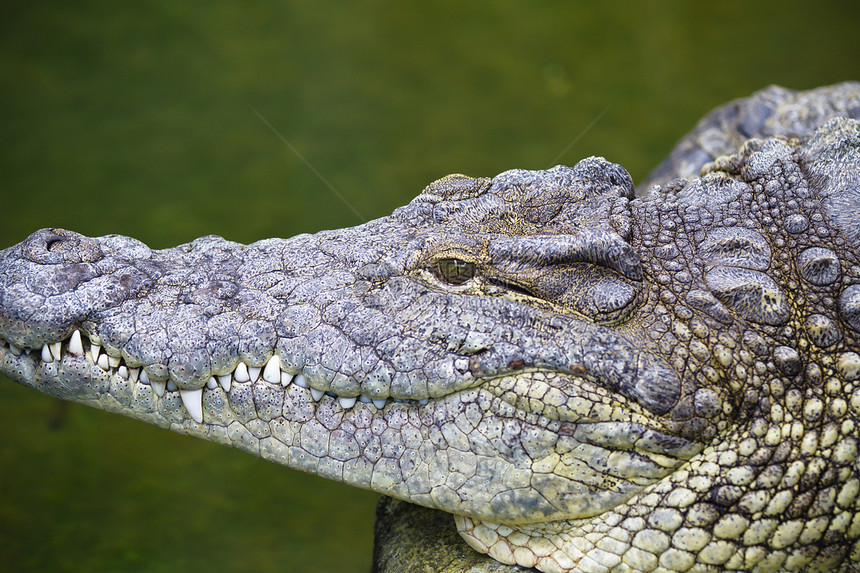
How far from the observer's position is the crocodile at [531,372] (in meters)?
2.11

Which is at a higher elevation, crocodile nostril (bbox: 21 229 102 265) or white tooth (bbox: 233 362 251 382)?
crocodile nostril (bbox: 21 229 102 265)

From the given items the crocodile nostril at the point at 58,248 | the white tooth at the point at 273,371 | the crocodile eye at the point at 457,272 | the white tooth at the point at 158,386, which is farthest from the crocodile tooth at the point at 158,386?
the crocodile eye at the point at 457,272

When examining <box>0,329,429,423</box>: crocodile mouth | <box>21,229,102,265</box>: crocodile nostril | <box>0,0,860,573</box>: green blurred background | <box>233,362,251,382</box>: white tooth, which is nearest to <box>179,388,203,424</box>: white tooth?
<box>0,329,429,423</box>: crocodile mouth

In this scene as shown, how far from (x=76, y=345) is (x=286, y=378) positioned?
595 millimetres

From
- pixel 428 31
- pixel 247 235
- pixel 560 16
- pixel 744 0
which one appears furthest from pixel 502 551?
pixel 744 0

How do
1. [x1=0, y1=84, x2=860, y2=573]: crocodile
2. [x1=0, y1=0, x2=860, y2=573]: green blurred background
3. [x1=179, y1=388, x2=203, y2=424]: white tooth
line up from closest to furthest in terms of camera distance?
1. [x1=0, y1=84, x2=860, y2=573]: crocodile
2. [x1=179, y1=388, x2=203, y2=424]: white tooth
3. [x1=0, y1=0, x2=860, y2=573]: green blurred background

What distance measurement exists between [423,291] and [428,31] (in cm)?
491

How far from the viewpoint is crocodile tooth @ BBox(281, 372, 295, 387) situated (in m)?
2.19

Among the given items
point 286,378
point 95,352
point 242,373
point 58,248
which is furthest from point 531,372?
point 58,248

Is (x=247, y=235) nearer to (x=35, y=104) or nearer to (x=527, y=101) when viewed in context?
(x=35, y=104)

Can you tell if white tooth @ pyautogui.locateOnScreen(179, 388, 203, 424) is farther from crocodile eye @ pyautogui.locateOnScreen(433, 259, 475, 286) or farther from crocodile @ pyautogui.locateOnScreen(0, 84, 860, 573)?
crocodile eye @ pyautogui.locateOnScreen(433, 259, 475, 286)

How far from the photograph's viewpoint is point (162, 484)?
3.72m

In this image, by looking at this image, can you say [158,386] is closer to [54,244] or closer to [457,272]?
[54,244]

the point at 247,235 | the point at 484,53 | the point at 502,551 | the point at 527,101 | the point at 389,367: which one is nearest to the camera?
the point at 389,367
